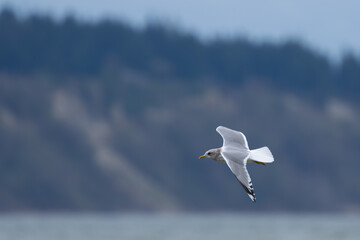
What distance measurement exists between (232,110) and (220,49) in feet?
89.0

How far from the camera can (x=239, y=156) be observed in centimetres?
1102

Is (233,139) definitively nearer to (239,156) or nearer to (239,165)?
(239,156)

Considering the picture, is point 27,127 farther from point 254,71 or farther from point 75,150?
point 254,71

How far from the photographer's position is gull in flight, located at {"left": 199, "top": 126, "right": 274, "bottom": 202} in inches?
404

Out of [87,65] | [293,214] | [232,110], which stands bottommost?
[293,214]

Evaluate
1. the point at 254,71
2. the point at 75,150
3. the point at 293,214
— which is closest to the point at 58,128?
the point at 75,150

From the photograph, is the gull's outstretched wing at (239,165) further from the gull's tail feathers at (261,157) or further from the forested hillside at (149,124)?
the forested hillside at (149,124)

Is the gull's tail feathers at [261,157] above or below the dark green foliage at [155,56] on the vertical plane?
below

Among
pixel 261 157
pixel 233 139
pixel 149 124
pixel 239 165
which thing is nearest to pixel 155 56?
pixel 149 124

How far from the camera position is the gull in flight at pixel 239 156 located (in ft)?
33.6

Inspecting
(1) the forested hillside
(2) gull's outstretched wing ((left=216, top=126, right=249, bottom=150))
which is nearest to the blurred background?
(1) the forested hillside

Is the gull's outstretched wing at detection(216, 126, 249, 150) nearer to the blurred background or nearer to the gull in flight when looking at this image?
the gull in flight

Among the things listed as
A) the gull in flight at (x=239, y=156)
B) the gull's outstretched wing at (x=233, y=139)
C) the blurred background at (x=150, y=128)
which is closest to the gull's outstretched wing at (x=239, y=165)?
the gull in flight at (x=239, y=156)

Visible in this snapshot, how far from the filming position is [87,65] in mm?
115125
